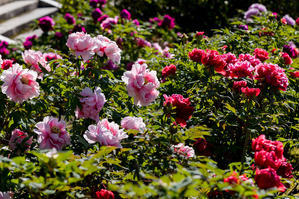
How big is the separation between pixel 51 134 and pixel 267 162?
1.05 meters

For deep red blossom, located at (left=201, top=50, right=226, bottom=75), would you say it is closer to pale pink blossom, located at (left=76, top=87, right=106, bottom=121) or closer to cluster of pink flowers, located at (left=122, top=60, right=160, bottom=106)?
cluster of pink flowers, located at (left=122, top=60, right=160, bottom=106)

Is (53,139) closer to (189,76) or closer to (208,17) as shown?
(189,76)

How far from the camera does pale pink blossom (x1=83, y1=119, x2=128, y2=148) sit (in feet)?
5.90

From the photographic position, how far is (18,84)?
1.85m

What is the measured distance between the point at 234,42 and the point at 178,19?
3890 millimetres

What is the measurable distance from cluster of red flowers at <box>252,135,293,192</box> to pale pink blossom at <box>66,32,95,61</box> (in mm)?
1007

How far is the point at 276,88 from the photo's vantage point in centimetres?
228

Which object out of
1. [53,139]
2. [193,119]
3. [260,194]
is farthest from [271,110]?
[53,139]

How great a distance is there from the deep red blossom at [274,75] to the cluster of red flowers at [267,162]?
58 cm

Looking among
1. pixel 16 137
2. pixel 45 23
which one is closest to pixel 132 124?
pixel 16 137

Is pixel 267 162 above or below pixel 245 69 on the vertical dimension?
below

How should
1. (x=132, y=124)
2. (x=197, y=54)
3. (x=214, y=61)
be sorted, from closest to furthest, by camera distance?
(x=132, y=124), (x=214, y=61), (x=197, y=54)

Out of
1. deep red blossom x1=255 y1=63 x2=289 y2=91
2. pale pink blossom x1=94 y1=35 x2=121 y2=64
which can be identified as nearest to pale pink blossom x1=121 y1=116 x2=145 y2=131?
pale pink blossom x1=94 y1=35 x2=121 y2=64

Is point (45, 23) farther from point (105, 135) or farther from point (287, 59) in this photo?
point (105, 135)
